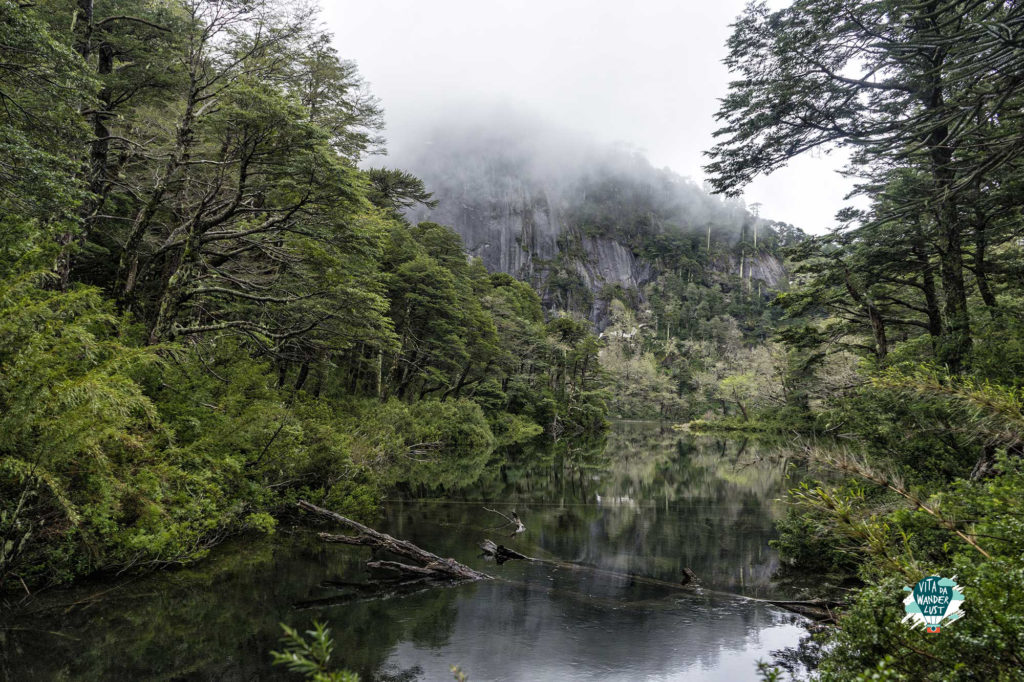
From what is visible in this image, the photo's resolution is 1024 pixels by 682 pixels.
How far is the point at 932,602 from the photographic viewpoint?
9.35 feet

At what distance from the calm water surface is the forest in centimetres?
68

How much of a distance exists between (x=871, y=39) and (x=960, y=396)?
7.48 meters

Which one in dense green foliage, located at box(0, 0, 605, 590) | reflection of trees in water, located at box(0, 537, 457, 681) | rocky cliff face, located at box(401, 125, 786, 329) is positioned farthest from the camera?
rocky cliff face, located at box(401, 125, 786, 329)

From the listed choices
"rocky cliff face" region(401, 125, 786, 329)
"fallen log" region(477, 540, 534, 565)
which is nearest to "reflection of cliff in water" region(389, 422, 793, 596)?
Result: "fallen log" region(477, 540, 534, 565)

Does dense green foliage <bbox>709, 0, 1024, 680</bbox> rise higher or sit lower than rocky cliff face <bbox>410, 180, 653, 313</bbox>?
lower

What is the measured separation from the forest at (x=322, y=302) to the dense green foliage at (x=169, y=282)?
0.06 meters

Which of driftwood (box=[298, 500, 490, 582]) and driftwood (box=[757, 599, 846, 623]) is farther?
driftwood (box=[298, 500, 490, 582])

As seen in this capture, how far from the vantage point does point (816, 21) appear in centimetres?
780

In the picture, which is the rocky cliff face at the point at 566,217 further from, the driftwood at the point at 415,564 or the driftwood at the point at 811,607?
the driftwood at the point at 811,607

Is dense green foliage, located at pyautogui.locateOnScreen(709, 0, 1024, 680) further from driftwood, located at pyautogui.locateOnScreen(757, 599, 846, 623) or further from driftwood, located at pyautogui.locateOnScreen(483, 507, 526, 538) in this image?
driftwood, located at pyautogui.locateOnScreen(483, 507, 526, 538)

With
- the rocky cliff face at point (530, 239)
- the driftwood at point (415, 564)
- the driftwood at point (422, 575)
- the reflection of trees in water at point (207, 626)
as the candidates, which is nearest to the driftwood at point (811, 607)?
the driftwood at point (422, 575)

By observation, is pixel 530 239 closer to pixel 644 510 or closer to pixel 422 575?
pixel 644 510

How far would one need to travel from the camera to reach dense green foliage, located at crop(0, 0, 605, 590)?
19.3 ft

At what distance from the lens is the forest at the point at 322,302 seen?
156 inches
